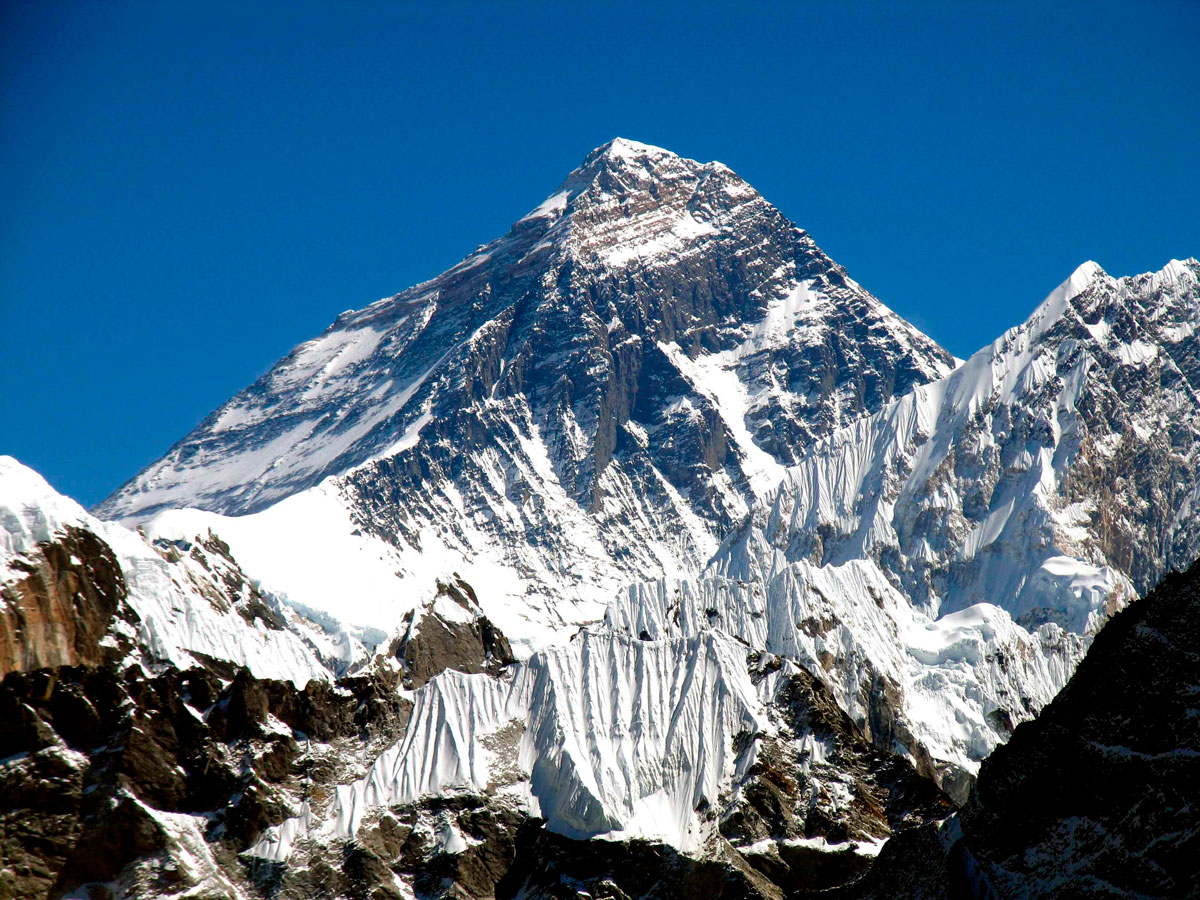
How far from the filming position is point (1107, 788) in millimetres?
70750

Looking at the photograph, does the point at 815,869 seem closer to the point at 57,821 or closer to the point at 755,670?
the point at 755,670

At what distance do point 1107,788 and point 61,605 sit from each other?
111969 mm

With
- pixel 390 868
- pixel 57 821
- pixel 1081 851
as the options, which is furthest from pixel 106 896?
pixel 1081 851

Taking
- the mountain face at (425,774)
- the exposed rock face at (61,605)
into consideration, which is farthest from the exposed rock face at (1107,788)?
the exposed rock face at (61,605)

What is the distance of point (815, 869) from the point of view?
126 m

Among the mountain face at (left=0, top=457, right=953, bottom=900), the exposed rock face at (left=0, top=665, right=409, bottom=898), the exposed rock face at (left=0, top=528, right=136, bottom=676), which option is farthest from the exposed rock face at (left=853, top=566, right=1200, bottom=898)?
the exposed rock face at (left=0, top=528, right=136, bottom=676)

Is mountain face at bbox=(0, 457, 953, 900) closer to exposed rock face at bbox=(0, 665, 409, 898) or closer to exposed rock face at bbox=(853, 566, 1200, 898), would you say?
exposed rock face at bbox=(0, 665, 409, 898)

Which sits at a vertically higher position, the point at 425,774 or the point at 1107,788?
the point at 425,774

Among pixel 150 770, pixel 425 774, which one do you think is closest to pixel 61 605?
pixel 150 770

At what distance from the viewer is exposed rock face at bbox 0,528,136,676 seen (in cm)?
14350

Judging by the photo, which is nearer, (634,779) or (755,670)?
(634,779)

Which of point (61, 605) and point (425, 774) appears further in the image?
point (61, 605)

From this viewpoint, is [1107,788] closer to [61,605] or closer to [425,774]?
[425,774]

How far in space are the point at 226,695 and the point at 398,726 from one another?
52.1 feet
